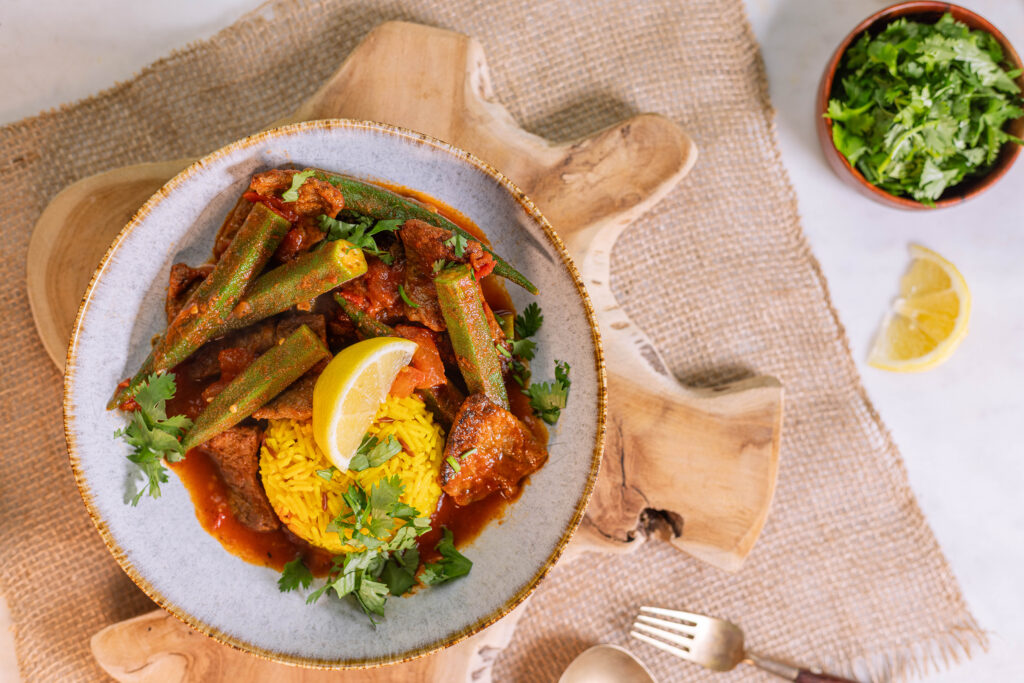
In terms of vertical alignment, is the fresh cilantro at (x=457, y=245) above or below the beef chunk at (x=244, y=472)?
above

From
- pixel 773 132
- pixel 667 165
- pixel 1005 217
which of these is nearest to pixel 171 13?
pixel 667 165

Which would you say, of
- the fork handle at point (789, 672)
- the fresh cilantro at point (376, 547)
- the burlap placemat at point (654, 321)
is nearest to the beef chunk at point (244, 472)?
the fresh cilantro at point (376, 547)

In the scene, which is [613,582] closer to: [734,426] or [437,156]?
[734,426]

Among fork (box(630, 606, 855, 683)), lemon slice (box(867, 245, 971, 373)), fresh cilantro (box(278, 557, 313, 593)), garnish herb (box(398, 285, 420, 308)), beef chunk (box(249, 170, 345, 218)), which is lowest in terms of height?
fork (box(630, 606, 855, 683))

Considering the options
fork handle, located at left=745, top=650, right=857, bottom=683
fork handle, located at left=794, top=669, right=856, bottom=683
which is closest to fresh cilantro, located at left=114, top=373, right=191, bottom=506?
fork handle, located at left=745, top=650, right=857, bottom=683

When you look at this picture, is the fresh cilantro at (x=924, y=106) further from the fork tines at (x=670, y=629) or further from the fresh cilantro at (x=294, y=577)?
the fresh cilantro at (x=294, y=577)

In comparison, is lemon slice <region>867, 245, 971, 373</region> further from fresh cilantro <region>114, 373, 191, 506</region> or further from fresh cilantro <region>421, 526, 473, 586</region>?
fresh cilantro <region>114, 373, 191, 506</region>
